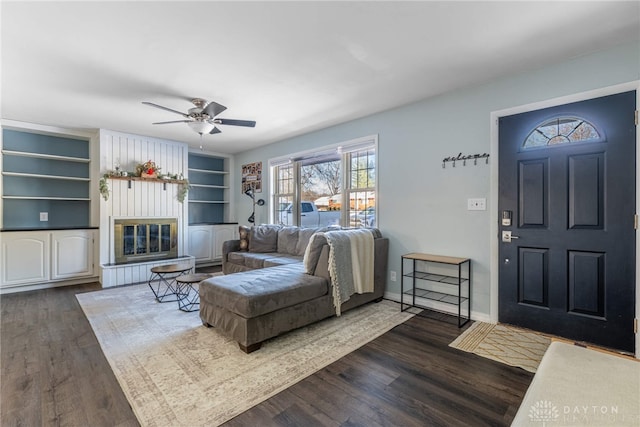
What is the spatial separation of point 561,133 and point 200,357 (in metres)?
3.60

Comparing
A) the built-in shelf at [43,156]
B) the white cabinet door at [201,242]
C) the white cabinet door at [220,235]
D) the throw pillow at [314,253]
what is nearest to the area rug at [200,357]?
the throw pillow at [314,253]

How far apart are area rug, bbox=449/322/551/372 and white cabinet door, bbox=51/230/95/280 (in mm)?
5324

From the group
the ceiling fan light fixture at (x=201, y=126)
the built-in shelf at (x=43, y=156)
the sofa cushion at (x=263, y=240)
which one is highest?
the ceiling fan light fixture at (x=201, y=126)

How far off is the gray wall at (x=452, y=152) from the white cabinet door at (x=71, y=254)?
4.54 meters

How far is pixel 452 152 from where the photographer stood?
3.27 metres

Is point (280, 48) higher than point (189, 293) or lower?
higher

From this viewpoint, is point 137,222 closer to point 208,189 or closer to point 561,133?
point 208,189

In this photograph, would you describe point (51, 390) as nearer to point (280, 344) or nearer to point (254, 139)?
point (280, 344)

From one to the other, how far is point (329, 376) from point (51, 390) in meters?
1.81

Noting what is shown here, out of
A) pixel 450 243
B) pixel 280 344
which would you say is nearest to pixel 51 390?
pixel 280 344

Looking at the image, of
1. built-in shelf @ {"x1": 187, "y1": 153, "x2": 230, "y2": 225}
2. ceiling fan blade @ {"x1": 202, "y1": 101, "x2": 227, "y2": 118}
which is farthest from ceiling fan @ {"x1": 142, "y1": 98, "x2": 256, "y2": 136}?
built-in shelf @ {"x1": 187, "y1": 153, "x2": 230, "y2": 225}

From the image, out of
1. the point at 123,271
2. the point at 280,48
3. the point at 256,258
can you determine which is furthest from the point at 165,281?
the point at 280,48

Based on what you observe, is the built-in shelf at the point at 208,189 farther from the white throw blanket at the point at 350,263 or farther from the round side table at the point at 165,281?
the white throw blanket at the point at 350,263

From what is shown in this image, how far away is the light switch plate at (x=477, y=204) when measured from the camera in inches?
119
